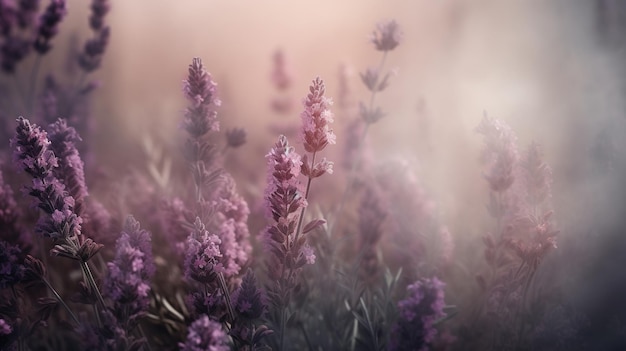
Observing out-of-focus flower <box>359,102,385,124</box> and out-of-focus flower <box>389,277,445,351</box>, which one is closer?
out-of-focus flower <box>389,277,445,351</box>

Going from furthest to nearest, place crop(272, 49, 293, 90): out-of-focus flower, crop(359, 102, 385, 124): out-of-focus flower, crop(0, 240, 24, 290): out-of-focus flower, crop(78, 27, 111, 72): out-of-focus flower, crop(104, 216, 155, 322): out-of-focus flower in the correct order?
crop(272, 49, 293, 90): out-of-focus flower < crop(78, 27, 111, 72): out-of-focus flower < crop(359, 102, 385, 124): out-of-focus flower < crop(0, 240, 24, 290): out-of-focus flower < crop(104, 216, 155, 322): out-of-focus flower

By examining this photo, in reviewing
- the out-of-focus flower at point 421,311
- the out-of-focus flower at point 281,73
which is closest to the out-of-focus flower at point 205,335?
the out-of-focus flower at point 421,311

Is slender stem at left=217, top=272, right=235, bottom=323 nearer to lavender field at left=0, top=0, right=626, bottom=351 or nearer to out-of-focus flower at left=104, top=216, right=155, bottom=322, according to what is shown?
lavender field at left=0, top=0, right=626, bottom=351

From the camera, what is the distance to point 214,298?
119 centimetres

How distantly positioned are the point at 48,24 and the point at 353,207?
4.64 feet

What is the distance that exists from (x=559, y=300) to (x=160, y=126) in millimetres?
2243

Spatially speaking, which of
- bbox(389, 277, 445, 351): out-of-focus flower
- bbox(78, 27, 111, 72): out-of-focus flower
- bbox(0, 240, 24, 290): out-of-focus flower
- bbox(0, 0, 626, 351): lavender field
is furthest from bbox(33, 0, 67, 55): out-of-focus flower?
bbox(389, 277, 445, 351): out-of-focus flower

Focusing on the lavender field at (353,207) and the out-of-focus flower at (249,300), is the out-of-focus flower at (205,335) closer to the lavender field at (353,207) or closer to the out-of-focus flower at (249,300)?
the lavender field at (353,207)

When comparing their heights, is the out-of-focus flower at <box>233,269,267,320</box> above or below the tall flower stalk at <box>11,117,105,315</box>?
below

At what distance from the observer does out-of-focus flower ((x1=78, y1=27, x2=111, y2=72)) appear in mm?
2064

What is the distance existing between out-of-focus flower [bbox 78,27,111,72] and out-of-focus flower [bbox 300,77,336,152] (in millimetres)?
1182

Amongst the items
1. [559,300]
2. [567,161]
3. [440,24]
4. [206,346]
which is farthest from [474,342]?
[440,24]

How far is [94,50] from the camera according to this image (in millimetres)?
2072

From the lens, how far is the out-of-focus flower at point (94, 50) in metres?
2.06
